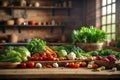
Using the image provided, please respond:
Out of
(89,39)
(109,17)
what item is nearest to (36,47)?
(89,39)

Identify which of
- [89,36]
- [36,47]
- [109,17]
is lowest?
[36,47]

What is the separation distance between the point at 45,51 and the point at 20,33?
4928 millimetres

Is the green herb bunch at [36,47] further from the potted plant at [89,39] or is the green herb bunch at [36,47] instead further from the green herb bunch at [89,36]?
the green herb bunch at [89,36]

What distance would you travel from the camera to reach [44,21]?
8695 mm

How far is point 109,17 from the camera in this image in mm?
6727

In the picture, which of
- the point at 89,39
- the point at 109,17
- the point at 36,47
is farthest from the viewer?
the point at 109,17

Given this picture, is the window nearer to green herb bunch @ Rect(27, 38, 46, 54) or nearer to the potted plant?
the potted plant

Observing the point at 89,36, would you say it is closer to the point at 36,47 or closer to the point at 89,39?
the point at 89,39

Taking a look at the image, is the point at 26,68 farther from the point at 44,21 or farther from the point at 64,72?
the point at 44,21

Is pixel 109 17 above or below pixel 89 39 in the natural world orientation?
above

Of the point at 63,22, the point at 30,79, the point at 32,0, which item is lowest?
the point at 30,79

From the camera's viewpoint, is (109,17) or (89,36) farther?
(109,17)

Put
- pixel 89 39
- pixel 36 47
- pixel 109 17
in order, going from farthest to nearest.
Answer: pixel 109 17, pixel 89 39, pixel 36 47

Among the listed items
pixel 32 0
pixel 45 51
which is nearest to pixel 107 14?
pixel 32 0
